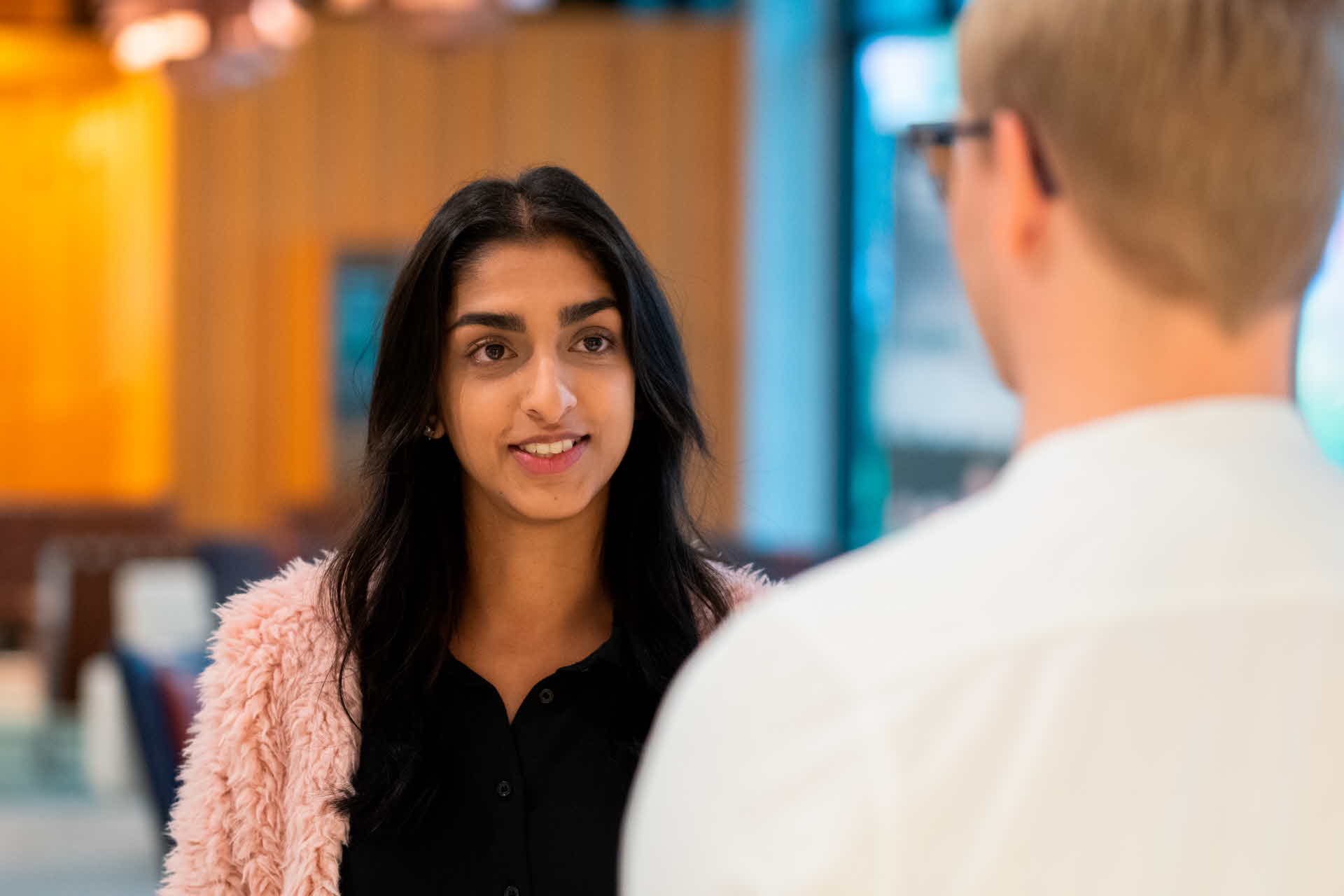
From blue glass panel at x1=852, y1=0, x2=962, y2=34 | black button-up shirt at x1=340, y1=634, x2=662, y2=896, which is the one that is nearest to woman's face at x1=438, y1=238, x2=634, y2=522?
black button-up shirt at x1=340, y1=634, x2=662, y2=896

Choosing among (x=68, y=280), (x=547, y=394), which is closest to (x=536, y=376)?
(x=547, y=394)

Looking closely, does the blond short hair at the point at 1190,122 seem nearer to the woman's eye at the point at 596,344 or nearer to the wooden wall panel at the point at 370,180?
the woman's eye at the point at 596,344

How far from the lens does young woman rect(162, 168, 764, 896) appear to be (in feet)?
6.15

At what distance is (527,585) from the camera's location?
2.04m

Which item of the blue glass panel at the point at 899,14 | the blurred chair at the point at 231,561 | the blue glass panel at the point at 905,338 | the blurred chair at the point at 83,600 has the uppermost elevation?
the blue glass panel at the point at 899,14

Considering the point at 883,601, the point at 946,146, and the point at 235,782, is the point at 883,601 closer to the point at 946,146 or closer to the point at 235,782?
the point at 946,146

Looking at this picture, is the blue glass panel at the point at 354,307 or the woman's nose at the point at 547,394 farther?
the blue glass panel at the point at 354,307

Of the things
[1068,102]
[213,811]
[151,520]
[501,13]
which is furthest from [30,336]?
Result: [1068,102]

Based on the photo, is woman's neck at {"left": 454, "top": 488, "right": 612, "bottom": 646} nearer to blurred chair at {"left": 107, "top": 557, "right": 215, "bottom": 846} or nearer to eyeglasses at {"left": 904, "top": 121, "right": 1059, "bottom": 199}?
eyeglasses at {"left": 904, "top": 121, "right": 1059, "bottom": 199}

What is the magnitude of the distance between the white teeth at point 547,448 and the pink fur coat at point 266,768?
344 mm

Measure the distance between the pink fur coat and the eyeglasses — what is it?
3.89 ft

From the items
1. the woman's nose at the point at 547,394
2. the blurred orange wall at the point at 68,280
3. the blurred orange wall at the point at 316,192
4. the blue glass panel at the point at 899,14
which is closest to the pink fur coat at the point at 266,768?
the woman's nose at the point at 547,394

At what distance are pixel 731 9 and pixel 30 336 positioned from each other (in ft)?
19.7

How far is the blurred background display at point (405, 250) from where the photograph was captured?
1116 cm
